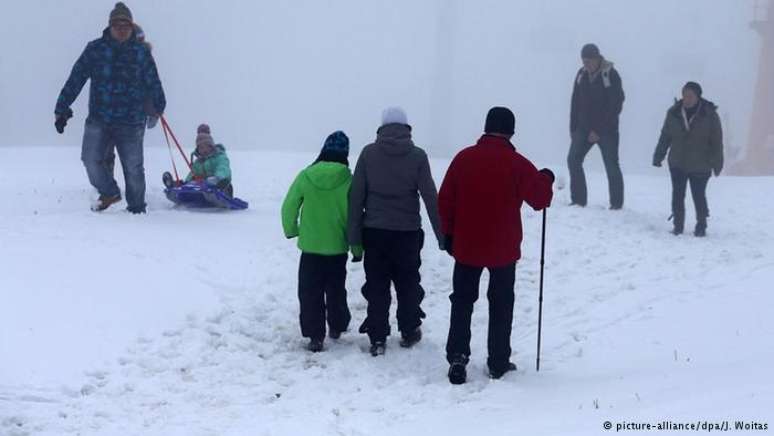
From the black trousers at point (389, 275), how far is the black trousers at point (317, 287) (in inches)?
12.6

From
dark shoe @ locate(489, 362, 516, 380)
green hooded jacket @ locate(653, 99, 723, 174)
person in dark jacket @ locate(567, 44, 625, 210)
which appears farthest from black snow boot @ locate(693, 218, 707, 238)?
dark shoe @ locate(489, 362, 516, 380)

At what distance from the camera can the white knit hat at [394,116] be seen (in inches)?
266

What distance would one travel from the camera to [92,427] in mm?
5367

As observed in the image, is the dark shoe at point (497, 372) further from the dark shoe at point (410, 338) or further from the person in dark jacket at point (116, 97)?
the person in dark jacket at point (116, 97)

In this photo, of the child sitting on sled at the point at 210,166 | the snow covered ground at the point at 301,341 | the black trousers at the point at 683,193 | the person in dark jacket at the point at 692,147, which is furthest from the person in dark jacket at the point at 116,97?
the black trousers at the point at 683,193

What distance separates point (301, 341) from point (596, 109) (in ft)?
22.3

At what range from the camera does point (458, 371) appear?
6230 millimetres

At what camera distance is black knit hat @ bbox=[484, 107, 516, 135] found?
6230mm

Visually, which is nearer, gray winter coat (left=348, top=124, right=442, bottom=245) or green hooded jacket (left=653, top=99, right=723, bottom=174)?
gray winter coat (left=348, top=124, right=442, bottom=245)

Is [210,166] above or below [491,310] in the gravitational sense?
above

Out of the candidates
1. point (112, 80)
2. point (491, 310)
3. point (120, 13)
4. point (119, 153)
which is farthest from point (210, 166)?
point (491, 310)

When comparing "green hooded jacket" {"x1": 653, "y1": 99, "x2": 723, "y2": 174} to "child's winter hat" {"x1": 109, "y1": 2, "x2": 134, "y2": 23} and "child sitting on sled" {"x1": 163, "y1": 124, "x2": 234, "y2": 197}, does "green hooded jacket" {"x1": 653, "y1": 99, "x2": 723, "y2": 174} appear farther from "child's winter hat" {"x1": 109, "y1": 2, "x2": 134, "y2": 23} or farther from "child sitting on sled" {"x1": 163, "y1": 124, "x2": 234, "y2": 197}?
"child's winter hat" {"x1": 109, "y1": 2, "x2": 134, "y2": 23}

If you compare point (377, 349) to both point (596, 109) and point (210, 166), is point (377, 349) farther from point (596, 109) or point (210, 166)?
point (596, 109)

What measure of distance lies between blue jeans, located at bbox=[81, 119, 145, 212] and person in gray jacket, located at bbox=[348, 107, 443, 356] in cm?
438
